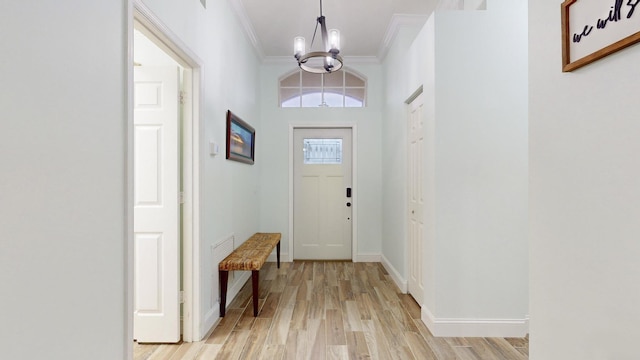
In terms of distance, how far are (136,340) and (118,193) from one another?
4.95 feet

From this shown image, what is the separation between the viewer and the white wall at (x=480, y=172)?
248 centimetres

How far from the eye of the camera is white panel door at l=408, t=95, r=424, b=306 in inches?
119

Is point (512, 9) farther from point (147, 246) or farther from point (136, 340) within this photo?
point (136, 340)

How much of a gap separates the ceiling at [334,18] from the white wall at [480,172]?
1115 millimetres

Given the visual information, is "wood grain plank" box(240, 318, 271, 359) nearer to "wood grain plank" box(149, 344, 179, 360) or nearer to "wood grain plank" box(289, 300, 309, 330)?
"wood grain plank" box(289, 300, 309, 330)

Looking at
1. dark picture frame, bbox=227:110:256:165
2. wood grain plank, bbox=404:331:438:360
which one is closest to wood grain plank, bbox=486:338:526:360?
wood grain plank, bbox=404:331:438:360

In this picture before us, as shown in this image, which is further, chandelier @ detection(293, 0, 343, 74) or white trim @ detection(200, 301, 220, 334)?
chandelier @ detection(293, 0, 343, 74)

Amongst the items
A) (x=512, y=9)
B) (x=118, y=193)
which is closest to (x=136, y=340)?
(x=118, y=193)

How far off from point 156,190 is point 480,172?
2.43m

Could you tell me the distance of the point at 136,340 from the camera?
2355mm

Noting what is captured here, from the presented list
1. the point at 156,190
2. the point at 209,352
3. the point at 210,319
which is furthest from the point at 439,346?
the point at 156,190

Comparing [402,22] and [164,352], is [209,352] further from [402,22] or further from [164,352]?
[402,22]

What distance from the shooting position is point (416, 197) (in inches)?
126

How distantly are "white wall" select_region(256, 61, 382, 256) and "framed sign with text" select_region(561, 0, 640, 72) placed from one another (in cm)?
362
